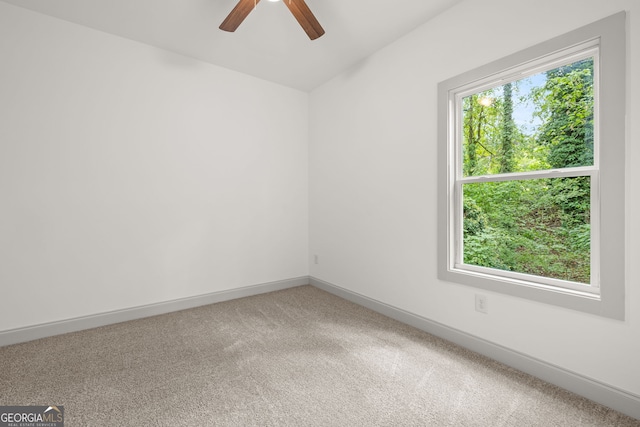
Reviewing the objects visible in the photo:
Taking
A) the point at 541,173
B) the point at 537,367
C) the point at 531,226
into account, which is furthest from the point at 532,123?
the point at 537,367

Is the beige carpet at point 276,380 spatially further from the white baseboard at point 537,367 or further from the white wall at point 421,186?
the white wall at point 421,186

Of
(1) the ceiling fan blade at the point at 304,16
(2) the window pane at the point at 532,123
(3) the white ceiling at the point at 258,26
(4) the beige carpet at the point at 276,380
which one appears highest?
(3) the white ceiling at the point at 258,26

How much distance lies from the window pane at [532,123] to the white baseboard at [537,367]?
1.25 metres

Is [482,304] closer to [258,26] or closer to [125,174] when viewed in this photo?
[258,26]

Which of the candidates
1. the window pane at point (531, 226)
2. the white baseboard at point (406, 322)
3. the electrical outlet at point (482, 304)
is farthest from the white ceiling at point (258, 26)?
the white baseboard at point (406, 322)

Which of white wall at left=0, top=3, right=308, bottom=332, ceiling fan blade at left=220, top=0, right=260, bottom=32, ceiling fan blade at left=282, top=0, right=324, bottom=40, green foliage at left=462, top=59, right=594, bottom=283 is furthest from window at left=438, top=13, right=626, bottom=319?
white wall at left=0, top=3, right=308, bottom=332

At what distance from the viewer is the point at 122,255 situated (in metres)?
2.71

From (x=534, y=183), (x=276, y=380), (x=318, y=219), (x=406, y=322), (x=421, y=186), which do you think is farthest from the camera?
(x=318, y=219)

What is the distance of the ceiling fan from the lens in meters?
1.92

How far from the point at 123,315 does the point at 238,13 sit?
2.80m

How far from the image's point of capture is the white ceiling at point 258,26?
2.26m

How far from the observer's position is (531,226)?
1.95 meters

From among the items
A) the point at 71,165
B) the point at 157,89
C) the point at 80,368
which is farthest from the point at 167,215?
the point at 80,368

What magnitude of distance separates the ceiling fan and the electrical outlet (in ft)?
7.65
